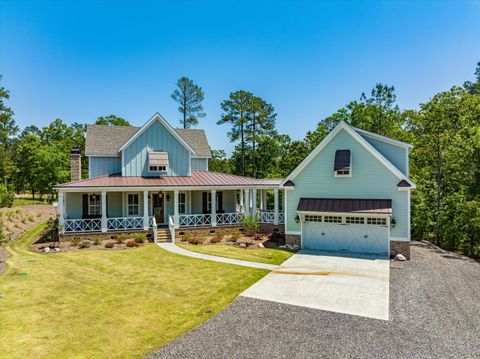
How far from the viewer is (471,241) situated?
22.1 m

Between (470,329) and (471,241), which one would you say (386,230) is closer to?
(470,329)

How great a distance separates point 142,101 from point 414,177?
90.7 feet

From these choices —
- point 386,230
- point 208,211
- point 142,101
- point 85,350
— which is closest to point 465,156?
point 386,230

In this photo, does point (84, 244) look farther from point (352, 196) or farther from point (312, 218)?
point (352, 196)

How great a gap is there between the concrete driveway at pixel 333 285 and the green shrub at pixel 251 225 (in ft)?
19.1

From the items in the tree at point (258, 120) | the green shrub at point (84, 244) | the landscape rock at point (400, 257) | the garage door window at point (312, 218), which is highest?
the tree at point (258, 120)

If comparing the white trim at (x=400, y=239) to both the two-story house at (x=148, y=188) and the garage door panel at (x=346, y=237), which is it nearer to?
the garage door panel at (x=346, y=237)

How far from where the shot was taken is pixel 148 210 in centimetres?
2223

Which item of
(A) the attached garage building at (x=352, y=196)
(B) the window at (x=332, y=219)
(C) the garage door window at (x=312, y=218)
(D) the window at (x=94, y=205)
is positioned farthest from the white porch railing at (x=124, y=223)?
(B) the window at (x=332, y=219)

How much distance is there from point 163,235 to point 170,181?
Result: 4.04 metres

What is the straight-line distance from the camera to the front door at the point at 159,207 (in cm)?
2258

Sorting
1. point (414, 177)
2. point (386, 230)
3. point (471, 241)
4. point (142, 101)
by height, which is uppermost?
point (142, 101)

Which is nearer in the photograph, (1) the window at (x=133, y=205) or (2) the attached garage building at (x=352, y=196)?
(2) the attached garage building at (x=352, y=196)

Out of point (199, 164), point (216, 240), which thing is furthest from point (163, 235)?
point (199, 164)
